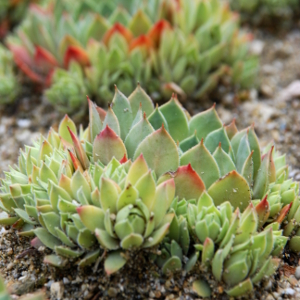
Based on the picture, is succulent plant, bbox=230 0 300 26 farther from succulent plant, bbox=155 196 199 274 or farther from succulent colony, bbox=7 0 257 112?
succulent plant, bbox=155 196 199 274

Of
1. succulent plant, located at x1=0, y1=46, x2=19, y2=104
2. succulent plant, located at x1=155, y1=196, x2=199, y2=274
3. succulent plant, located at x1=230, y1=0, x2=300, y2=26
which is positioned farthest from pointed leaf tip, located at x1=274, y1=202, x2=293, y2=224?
succulent plant, located at x1=230, y1=0, x2=300, y2=26

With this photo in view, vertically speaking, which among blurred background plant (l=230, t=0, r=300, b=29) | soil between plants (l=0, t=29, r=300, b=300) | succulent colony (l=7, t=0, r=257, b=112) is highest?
blurred background plant (l=230, t=0, r=300, b=29)

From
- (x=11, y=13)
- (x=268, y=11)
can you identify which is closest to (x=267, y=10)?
(x=268, y=11)

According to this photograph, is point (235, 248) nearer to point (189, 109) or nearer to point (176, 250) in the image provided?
point (176, 250)

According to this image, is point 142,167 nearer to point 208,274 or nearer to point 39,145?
point 208,274

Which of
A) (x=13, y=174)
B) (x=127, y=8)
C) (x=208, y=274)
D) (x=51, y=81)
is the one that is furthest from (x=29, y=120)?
(x=208, y=274)

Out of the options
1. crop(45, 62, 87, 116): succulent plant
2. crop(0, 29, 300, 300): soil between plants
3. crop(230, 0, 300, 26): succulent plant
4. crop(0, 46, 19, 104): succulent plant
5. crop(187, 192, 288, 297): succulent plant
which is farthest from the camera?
crop(230, 0, 300, 26): succulent plant
